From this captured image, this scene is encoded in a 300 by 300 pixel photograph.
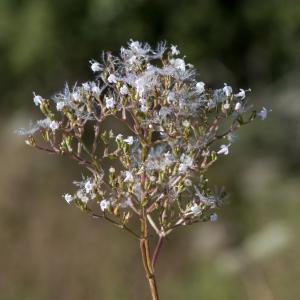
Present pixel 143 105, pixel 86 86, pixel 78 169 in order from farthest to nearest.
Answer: pixel 78 169 → pixel 86 86 → pixel 143 105

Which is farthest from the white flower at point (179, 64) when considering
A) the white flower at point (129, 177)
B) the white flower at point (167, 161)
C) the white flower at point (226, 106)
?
the white flower at point (129, 177)

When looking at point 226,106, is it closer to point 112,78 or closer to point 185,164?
point 185,164

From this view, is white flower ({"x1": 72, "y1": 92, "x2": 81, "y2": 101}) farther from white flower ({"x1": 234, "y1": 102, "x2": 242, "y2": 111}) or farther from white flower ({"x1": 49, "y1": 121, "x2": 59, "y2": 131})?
white flower ({"x1": 234, "y1": 102, "x2": 242, "y2": 111})

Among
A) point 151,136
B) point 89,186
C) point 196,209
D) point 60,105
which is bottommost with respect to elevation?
point 196,209

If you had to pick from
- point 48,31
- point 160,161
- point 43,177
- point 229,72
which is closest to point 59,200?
point 43,177

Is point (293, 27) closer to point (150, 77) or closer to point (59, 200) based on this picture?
point (59, 200)

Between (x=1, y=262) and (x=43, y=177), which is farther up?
(x=43, y=177)

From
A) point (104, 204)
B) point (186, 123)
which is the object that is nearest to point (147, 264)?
point (104, 204)

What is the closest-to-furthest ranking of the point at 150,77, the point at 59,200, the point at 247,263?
the point at 150,77
the point at 247,263
the point at 59,200

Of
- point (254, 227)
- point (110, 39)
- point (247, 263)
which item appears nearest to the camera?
point (247, 263)
